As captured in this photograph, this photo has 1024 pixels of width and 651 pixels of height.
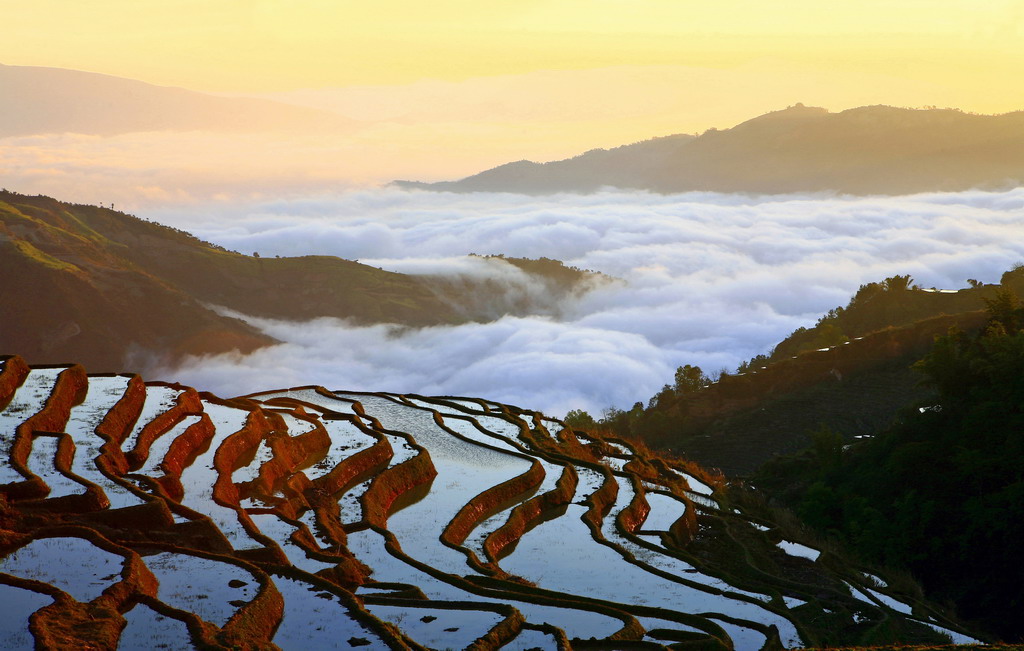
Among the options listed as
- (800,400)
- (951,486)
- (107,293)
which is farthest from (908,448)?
(107,293)

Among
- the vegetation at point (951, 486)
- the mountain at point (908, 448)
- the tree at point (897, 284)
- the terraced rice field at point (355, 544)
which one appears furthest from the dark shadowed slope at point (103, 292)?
the vegetation at point (951, 486)

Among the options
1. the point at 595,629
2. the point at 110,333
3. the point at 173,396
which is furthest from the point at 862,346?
the point at 110,333

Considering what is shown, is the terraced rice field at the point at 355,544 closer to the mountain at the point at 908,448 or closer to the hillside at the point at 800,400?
the mountain at the point at 908,448

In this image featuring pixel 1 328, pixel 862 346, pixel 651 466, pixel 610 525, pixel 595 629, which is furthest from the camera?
pixel 1 328

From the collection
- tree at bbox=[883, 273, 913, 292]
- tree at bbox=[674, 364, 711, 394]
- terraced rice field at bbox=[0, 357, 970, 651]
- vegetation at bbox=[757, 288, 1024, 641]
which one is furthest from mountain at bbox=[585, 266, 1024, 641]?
tree at bbox=[883, 273, 913, 292]

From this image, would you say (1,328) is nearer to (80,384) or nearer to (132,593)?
(80,384)

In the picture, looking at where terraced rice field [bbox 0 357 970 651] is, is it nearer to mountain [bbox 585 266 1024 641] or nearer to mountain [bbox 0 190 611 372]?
mountain [bbox 585 266 1024 641]

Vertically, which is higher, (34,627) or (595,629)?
(34,627)

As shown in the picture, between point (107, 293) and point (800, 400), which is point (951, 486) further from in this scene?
Result: point (107, 293)
